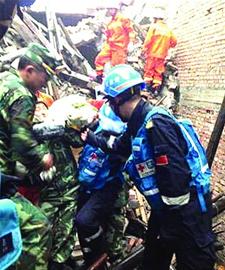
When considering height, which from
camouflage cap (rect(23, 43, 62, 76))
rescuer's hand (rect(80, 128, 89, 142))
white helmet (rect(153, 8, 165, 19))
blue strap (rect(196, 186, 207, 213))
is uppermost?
white helmet (rect(153, 8, 165, 19))

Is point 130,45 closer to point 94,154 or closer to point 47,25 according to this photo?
point 47,25

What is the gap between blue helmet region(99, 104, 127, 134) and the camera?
4141 millimetres

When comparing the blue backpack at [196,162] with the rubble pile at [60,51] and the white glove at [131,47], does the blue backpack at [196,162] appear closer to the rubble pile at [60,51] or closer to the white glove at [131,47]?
the rubble pile at [60,51]

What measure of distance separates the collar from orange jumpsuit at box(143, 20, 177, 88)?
22.9 ft

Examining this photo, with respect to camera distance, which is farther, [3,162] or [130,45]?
[130,45]

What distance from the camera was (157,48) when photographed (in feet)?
33.2

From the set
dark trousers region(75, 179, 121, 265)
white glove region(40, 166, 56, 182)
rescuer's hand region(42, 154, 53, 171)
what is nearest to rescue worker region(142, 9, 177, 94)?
dark trousers region(75, 179, 121, 265)

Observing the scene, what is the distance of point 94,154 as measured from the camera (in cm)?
419

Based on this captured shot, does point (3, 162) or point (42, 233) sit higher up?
point (3, 162)

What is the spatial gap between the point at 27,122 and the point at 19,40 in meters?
6.67

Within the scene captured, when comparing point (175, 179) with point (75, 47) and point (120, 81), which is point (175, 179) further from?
point (75, 47)

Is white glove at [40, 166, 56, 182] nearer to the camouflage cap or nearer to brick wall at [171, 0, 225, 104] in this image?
the camouflage cap

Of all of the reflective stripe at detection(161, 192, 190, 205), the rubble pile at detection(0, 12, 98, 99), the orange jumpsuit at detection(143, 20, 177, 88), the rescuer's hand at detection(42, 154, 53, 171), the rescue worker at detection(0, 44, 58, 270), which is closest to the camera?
the rescue worker at detection(0, 44, 58, 270)

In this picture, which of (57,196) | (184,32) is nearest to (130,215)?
(57,196)
